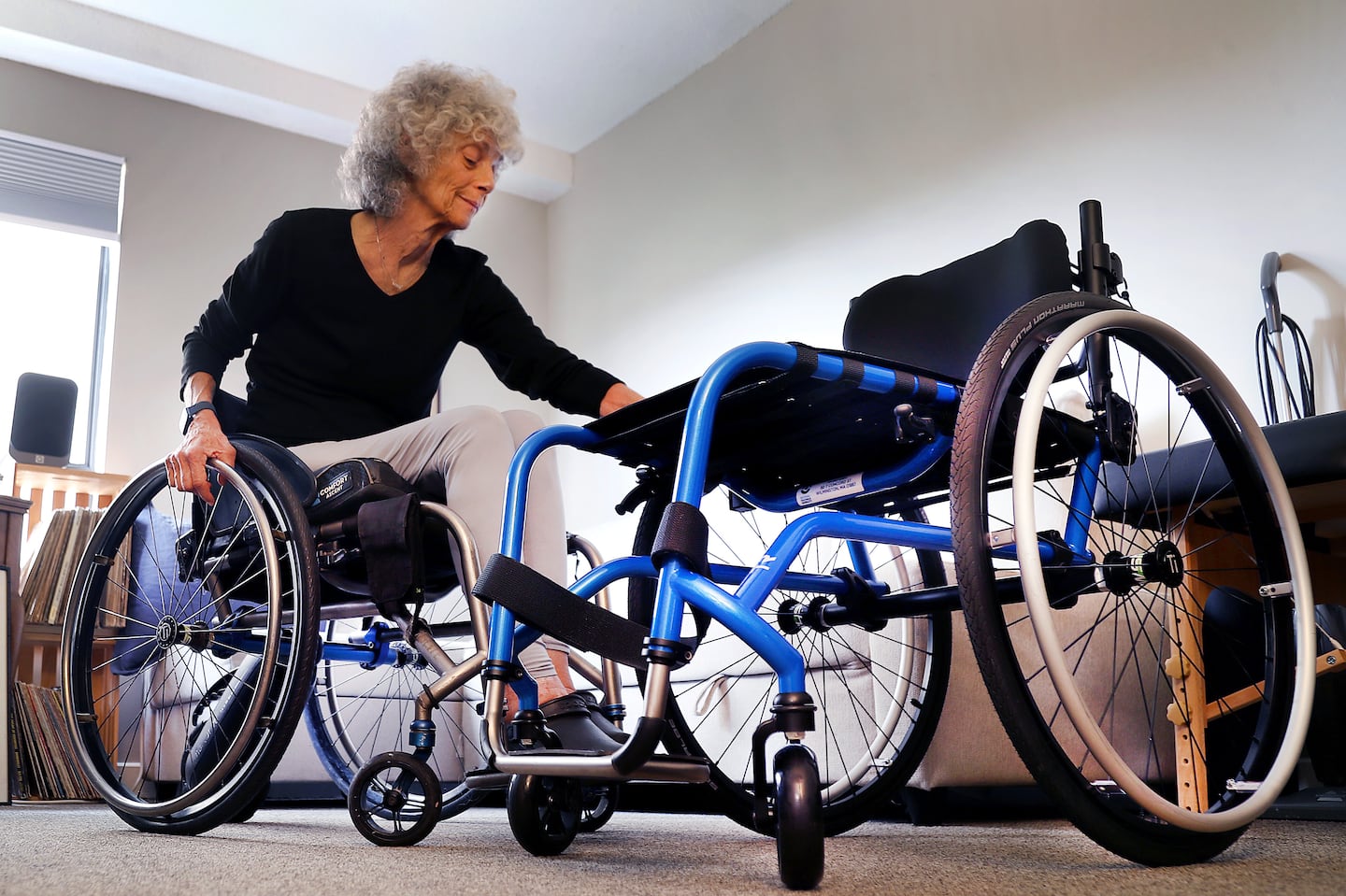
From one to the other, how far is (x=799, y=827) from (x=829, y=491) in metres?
0.54

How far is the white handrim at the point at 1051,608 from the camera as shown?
0.86m

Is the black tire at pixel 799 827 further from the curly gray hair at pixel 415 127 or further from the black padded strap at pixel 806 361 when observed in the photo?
the curly gray hair at pixel 415 127

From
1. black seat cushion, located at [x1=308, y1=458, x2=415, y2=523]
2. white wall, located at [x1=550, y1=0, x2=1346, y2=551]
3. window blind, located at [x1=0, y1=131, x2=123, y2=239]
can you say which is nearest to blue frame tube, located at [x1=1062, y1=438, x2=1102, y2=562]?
black seat cushion, located at [x1=308, y1=458, x2=415, y2=523]

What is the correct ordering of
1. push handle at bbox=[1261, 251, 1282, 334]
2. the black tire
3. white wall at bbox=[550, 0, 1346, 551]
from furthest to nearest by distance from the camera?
white wall at bbox=[550, 0, 1346, 551] → push handle at bbox=[1261, 251, 1282, 334] → the black tire

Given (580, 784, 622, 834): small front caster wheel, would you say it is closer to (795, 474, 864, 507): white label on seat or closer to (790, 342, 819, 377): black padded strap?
(795, 474, 864, 507): white label on seat

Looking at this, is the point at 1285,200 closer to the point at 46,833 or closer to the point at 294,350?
the point at 294,350

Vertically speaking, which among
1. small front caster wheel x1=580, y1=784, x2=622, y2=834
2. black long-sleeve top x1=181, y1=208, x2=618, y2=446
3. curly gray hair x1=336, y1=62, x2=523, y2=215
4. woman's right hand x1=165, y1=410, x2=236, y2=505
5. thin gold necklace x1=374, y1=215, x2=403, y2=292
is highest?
curly gray hair x1=336, y1=62, x2=523, y2=215

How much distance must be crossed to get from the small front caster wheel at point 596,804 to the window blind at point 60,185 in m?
3.50

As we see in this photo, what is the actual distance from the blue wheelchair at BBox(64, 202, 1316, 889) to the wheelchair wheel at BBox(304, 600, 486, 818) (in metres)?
0.02

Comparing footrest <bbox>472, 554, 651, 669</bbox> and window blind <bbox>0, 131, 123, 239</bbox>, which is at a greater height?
window blind <bbox>0, 131, 123, 239</bbox>

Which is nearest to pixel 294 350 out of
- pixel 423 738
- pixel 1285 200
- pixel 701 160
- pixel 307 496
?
pixel 307 496

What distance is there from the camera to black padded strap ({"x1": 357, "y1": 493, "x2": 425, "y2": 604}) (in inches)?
50.8

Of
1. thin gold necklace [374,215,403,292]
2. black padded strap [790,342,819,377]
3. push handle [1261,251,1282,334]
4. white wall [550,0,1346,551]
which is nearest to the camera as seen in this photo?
black padded strap [790,342,819,377]

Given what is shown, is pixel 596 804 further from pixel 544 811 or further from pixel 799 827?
pixel 799 827
